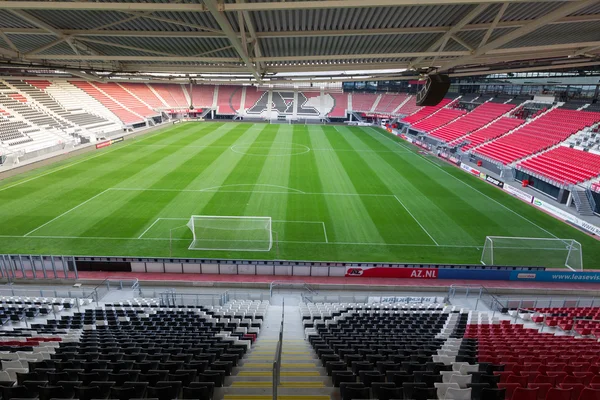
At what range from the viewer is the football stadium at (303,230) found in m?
6.00

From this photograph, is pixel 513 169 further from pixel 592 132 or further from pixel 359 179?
pixel 359 179

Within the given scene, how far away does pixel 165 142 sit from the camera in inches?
1587

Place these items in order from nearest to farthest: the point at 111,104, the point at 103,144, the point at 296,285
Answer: the point at 296,285, the point at 103,144, the point at 111,104

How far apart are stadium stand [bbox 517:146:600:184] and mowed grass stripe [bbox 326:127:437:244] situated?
1145 cm

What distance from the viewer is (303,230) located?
1847cm

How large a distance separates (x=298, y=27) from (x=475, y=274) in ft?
39.4

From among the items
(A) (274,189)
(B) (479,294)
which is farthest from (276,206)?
(B) (479,294)

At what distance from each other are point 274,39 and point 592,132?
30234mm

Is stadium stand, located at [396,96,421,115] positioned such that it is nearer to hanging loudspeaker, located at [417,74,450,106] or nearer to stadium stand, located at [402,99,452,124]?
stadium stand, located at [402,99,452,124]

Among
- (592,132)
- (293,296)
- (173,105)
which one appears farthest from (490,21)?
(173,105)

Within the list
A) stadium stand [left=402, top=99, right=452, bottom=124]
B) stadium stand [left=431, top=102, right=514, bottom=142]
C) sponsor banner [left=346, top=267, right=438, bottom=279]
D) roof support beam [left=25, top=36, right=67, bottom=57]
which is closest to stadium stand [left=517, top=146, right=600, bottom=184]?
stadium stand [left=431, top=102, right=514, bottom=142]

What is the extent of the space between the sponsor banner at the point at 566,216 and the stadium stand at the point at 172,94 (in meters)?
58.2

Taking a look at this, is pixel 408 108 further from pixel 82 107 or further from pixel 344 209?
pixel 82 107

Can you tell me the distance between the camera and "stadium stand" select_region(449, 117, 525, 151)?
36.9 meters
